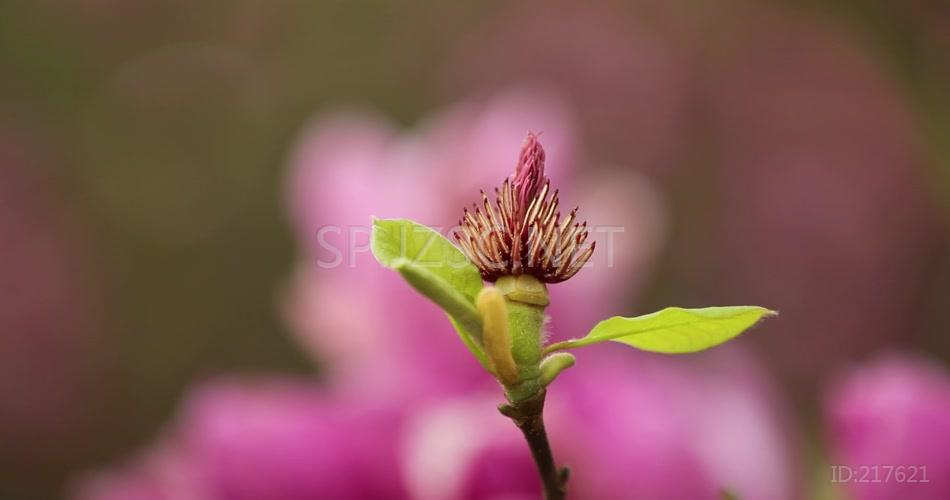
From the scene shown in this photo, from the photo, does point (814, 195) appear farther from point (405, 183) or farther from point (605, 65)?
point (405, 183)

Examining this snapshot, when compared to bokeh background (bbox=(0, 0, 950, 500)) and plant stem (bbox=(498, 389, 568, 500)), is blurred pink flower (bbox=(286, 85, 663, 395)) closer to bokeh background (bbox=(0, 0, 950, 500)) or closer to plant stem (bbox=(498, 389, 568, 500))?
bokeh background (bbox=(0, 0, 950, 500))

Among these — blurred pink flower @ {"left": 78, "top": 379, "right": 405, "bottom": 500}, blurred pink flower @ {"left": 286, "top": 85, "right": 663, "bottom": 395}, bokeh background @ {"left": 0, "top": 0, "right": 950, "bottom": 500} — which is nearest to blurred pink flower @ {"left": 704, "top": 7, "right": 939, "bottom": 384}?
bokeh background @ {"left": 0, "top": 0, "right": 950, "bottom": 500}

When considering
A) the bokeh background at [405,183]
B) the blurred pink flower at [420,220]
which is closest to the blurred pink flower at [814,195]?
the bokeh background at [405,183]

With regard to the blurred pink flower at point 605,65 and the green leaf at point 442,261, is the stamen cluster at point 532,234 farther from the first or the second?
the blurred pink flower at point 605,65

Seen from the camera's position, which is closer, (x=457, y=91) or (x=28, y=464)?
(x=28, y=464)

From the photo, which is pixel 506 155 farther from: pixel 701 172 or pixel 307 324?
pixel 701 172

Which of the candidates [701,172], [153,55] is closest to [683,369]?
A: [701,172]
